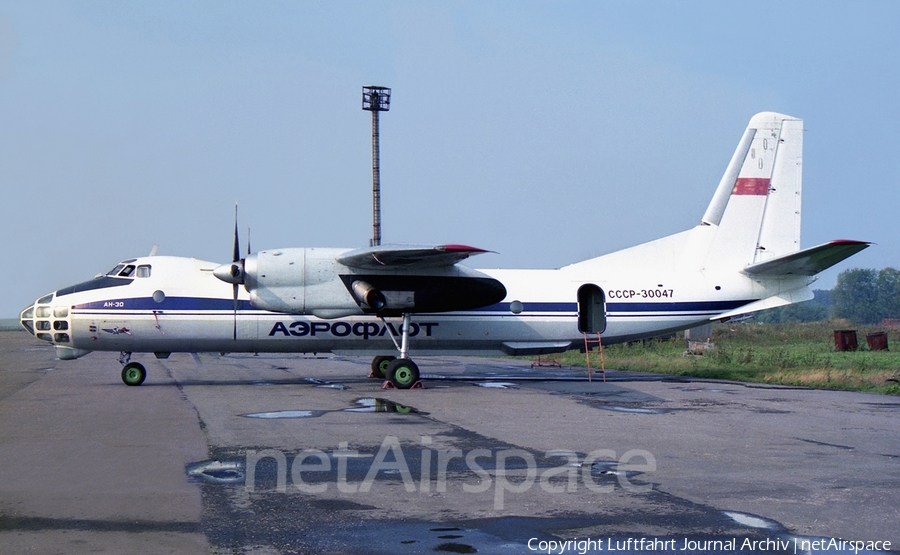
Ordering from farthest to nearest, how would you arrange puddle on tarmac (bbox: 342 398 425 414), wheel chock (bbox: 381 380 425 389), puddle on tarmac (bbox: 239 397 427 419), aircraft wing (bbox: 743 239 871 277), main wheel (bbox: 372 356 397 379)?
1. main wheel (bbox: 372 356 397 379)
2. wheel chock (bbox: 381 380 425 389)
3. aircraft wing (bbox: 743 239 871 277)
4. puddle on tarmac (bbox: 342 398 425 414)
5. puddle on tarmac (bbox: 239 397 427 419)

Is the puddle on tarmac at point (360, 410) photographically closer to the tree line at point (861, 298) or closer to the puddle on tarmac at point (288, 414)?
the puddle on tarmac at point (288, 414)

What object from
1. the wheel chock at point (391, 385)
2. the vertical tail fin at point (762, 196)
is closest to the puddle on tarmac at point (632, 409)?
the wheel chock at point (391, 385)

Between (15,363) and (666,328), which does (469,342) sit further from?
(15,363)

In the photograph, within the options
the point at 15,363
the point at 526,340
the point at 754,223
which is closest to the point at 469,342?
the point at 526,340

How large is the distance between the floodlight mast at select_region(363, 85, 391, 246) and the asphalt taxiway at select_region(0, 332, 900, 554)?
31440mm

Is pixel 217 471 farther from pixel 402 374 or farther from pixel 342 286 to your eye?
pixel 342 286

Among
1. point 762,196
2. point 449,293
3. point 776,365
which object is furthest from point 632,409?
point 776,365

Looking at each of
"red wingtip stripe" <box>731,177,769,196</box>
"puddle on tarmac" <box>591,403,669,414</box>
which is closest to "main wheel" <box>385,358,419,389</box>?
"puddle on tarmac" <box>591,403,669,414</box>

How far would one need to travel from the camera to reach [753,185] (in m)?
23.1

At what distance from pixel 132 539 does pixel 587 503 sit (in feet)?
12.7

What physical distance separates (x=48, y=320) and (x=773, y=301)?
1774 centimetres

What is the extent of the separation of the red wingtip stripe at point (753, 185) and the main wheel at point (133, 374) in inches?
617

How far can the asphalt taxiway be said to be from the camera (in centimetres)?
684

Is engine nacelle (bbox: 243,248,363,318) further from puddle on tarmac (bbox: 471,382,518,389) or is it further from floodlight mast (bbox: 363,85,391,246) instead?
floodlight mast (bbox: 363,85,391,246)
